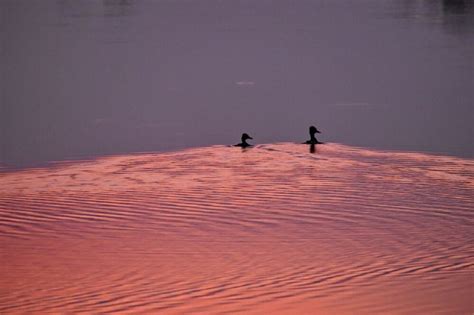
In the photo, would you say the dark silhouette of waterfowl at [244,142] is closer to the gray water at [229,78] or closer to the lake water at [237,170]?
the lake water at [237,170]

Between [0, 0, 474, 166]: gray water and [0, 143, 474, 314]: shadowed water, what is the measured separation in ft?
6.09

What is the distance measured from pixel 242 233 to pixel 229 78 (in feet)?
46.2

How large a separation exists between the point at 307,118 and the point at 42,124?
16.7ft

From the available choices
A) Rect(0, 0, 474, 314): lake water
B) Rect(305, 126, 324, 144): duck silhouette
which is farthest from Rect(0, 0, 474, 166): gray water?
Rect(305, 126, 324, 144): duck silhouette

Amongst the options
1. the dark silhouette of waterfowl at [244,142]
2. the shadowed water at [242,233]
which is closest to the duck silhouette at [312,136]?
the shadowed water at [242,233]

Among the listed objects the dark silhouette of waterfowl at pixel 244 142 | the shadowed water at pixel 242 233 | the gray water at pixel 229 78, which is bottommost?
the shadowed water at pixel 242 233

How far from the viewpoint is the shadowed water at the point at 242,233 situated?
8.66m

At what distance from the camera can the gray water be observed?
724 inches

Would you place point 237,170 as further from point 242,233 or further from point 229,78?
point 229,78

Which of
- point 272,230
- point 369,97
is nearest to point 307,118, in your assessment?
point 369,97

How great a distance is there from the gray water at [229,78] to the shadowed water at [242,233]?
6.09ft

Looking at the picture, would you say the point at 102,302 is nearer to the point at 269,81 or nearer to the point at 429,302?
the point at 429,302

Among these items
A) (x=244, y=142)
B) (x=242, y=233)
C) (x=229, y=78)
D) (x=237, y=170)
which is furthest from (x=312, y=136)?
(x=229, y=78)

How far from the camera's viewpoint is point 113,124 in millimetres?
19750
